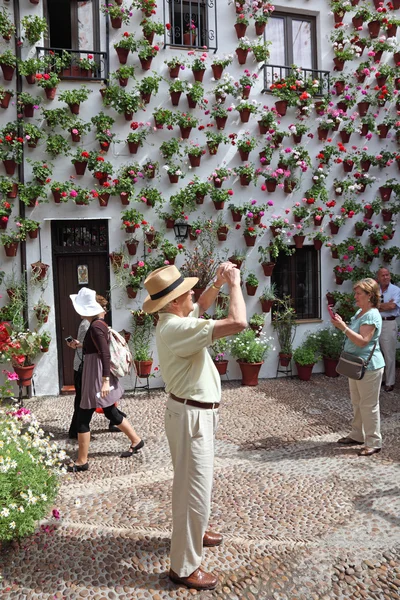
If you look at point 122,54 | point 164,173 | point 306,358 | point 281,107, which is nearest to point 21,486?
point 164,173

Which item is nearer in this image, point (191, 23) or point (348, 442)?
point (348, 442)

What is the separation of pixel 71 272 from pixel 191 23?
4.46 metres

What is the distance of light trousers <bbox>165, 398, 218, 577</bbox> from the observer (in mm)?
3102

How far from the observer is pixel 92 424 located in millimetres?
6504

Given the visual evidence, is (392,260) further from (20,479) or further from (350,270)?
(20,479)

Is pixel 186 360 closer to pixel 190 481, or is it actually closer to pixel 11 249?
pixel 190 481

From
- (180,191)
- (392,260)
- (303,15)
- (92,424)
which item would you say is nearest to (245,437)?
(92,424)

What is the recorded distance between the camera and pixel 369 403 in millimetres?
5395

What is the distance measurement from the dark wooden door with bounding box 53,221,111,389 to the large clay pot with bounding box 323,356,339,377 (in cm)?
397

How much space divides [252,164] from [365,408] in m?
4.92

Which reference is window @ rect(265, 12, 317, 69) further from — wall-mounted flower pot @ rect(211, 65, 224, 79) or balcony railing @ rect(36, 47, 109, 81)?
balcony railing @ rect(36, 47, 109, 81)

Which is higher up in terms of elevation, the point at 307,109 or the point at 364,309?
the point at 307,109

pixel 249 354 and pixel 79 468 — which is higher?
pixel 249 354

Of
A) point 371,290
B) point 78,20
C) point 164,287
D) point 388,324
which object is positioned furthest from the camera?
point 388,324
